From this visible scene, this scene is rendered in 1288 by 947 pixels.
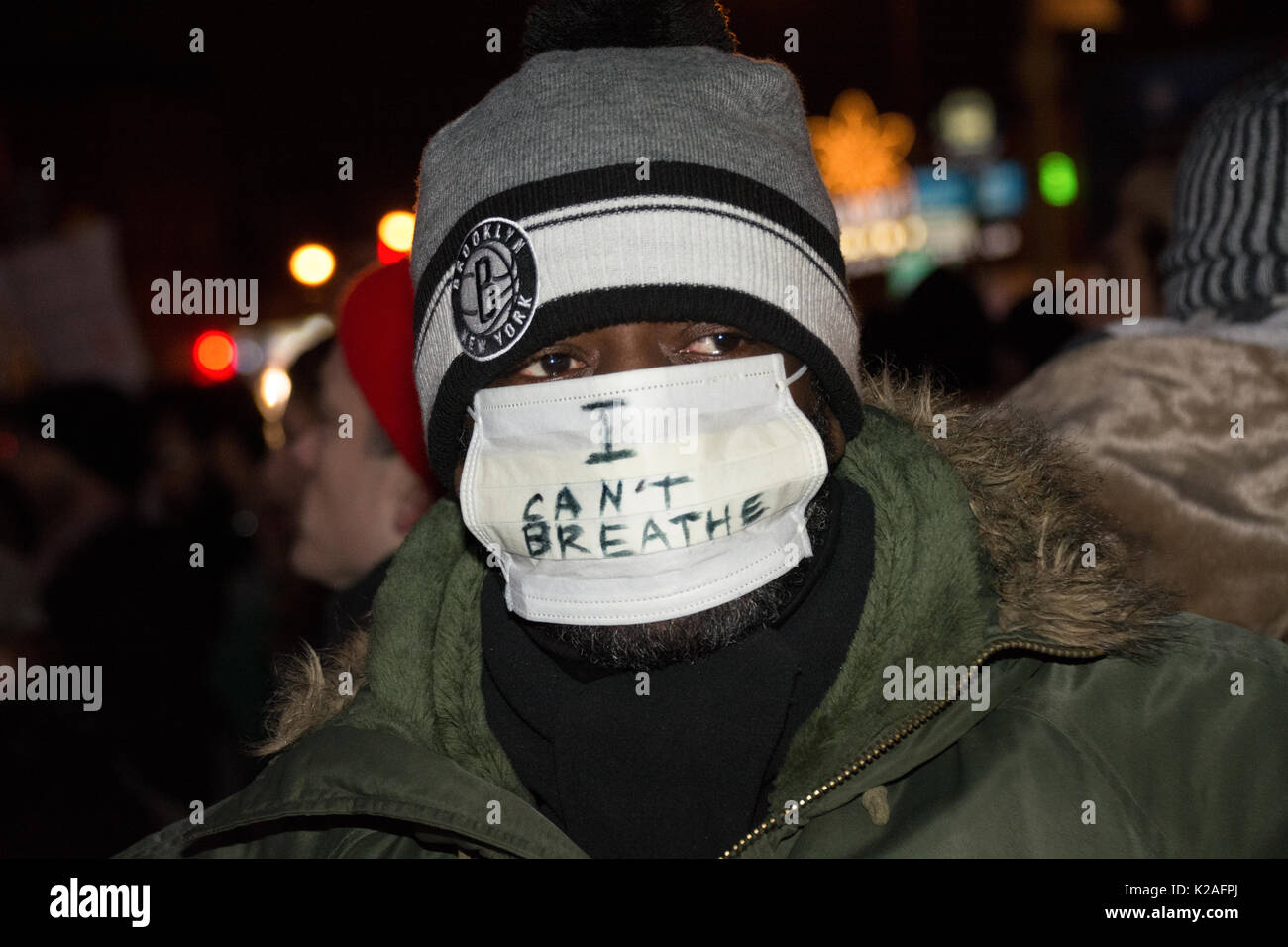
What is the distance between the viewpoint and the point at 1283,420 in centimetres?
207

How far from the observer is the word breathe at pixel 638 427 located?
71.0 inches

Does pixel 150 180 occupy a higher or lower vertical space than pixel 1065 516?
higher

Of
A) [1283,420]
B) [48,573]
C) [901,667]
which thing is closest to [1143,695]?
[901,667]

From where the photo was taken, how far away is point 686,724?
191cm

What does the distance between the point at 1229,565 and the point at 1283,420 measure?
1.01 feet

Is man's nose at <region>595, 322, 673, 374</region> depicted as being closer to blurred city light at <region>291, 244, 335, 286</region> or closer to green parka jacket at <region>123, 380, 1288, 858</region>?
green parka jacket at <region>123, 380, 1288, 858</region>

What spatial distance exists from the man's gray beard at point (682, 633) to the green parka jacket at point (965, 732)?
0.16m

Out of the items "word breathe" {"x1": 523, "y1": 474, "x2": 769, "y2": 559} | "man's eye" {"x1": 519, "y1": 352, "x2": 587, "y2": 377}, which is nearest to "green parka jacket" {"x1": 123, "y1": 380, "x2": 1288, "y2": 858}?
"word breathe" {"x1": 523, "y1": 474, "x2": 769, "y2": 559}

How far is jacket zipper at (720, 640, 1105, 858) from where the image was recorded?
1750 millimetres

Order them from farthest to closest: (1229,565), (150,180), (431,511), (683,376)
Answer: (150,180)
(431,511)
(1229,565)
(683,376)

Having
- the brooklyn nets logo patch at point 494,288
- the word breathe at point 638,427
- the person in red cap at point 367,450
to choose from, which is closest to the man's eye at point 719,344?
the word breathe at point 638,427

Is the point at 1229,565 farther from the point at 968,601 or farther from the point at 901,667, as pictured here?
the point at 901,667

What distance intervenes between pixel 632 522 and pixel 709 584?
0.56 ft
